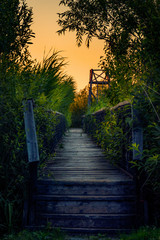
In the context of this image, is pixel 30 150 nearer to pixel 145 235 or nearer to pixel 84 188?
pixel 84 188

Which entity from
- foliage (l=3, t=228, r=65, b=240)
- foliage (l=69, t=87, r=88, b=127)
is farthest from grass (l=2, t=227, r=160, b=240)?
foliage (l=69, t=87, r=88, b=127)

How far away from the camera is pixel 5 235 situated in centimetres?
306

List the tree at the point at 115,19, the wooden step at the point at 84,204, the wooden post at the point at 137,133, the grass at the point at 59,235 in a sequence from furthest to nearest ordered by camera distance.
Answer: the tree at the point at 115,19 → the wooden step at the point at 84,204 → the wooden post at the point at 137,133 → the grass at the point at 59,235

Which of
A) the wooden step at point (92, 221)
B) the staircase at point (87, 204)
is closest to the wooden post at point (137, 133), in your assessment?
the staircase at point (87, 204)

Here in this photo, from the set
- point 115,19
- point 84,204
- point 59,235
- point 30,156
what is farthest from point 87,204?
point 115,19

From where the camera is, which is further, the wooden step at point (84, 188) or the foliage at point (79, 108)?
Result: the foliage at point (79, 108)

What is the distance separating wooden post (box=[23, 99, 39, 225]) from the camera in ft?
11.1

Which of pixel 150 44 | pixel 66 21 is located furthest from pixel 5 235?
pixel 66 21

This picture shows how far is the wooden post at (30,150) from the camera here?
11.1ft

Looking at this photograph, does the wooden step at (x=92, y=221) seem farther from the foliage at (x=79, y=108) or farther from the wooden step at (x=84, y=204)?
the foliage at (x=79, y=108)

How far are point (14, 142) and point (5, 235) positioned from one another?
124 cm

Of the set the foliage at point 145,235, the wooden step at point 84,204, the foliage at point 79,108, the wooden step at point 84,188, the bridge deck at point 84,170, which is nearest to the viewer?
the foliage at point 145,235

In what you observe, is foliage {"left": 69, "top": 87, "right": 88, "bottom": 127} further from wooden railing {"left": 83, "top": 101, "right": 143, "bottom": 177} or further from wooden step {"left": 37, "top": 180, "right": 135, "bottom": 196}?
wooden step {"left": 37, "top": 180, "right": 135, "bottom": 196}

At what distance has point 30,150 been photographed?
11.1 ft
